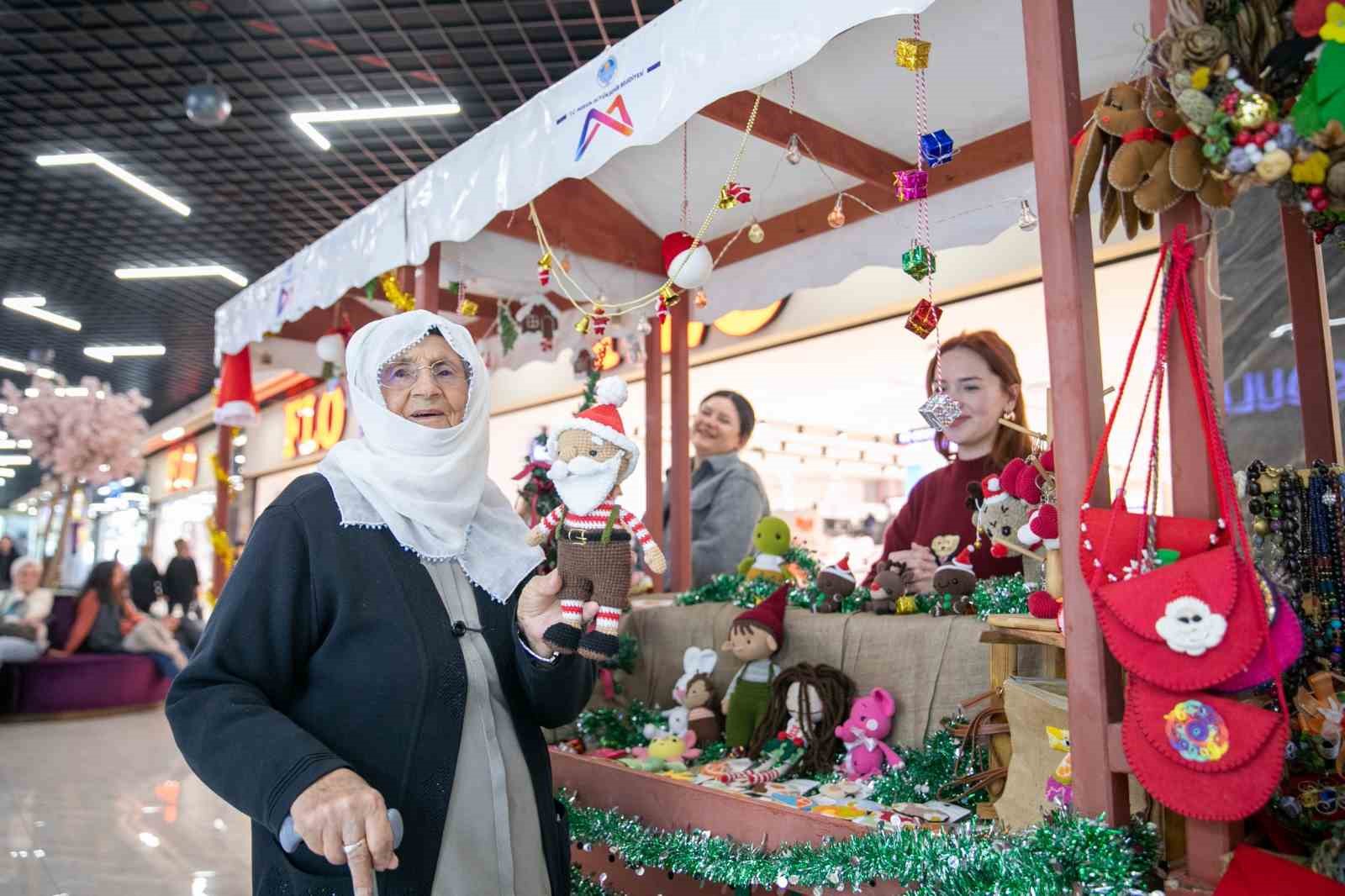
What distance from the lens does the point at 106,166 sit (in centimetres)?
631

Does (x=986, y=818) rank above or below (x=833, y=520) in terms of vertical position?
below

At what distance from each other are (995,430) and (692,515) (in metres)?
1.56

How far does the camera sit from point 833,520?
7852 millimetres

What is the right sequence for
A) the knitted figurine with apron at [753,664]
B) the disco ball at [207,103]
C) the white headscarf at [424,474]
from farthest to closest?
1. the disco ball at [207,103]
2. the knitted figurine with apron at [753,664]
3. the white headscarf at [424,474]

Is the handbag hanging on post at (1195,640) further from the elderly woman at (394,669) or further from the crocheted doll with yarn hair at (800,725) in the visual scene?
the crocheted doll with yarn hair at (800,725)

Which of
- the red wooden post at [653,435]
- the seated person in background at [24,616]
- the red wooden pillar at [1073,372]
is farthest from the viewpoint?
the seated person in background at [24,616]

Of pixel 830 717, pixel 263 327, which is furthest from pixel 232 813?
pixel 830 717

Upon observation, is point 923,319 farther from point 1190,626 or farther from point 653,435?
point 653,435

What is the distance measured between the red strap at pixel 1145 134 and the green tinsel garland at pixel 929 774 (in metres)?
1.29

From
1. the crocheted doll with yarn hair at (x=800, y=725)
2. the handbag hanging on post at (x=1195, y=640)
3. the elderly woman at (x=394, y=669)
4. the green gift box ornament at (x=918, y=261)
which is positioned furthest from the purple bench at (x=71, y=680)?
the handbag hanging on post at (x=1195, y=640)

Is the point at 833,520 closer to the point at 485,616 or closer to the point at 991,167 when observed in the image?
the point at 991,167

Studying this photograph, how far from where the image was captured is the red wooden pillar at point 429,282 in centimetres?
310

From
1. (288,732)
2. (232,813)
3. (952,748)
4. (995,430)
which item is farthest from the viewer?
(232,813)

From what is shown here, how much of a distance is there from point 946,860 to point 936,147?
1471mm
